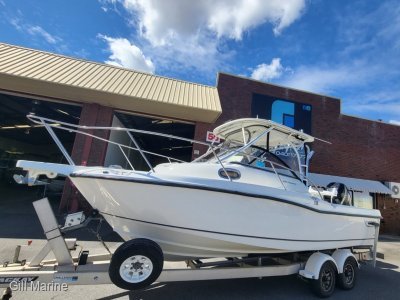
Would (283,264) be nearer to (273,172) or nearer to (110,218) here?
(273,172)

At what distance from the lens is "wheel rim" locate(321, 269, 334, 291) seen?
4814 mm

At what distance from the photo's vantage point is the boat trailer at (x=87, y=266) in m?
3.23

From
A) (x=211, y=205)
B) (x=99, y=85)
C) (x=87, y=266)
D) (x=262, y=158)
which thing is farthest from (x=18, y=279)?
(x=99, y=85)

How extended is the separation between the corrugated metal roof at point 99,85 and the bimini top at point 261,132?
4.78 meters

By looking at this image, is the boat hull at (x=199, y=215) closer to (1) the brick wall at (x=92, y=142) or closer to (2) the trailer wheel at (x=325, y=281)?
(2) the trailer wheel at (x=325, y=281)

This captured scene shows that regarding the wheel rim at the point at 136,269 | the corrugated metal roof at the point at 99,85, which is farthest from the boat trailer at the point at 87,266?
the corrugated metal roof at the point at 99,85

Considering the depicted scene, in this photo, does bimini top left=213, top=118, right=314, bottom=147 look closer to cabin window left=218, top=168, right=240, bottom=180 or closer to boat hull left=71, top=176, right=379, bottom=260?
cabin window left=218, top=168, right=240, bottom=180

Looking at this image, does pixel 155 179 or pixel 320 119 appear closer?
pixel 155 179

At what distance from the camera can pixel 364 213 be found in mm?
5859

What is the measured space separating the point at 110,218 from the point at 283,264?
3006mm

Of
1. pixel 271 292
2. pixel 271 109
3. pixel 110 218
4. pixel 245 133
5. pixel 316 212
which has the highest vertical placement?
pixel 271 109

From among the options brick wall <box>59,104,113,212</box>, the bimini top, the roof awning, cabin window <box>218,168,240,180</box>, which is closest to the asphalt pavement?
cabin window <box>218,168,240,180</box>

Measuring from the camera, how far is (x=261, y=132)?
5.45 metres

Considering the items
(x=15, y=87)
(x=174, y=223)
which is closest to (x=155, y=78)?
(x=15, y=87)
